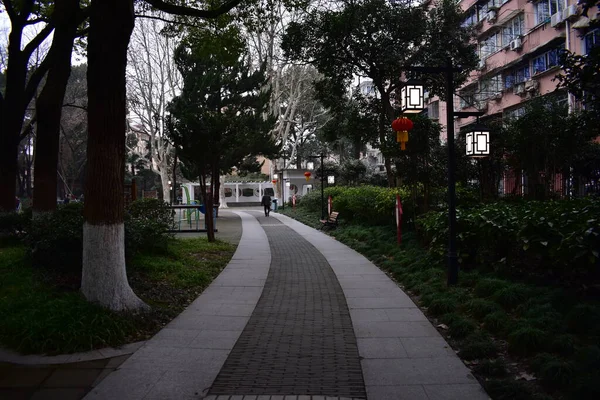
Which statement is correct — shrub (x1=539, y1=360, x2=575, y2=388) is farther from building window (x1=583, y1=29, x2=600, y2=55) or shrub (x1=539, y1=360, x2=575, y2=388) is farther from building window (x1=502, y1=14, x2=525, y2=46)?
building window (x1=502, y1=14, x2=525, y2=46)

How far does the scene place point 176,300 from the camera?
26.3 ft

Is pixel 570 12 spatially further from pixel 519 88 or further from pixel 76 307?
pixel 76 307

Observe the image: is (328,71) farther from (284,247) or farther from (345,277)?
(345,277)

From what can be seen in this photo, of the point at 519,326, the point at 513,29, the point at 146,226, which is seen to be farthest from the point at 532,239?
the point at 513,29

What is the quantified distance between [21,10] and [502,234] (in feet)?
43.4

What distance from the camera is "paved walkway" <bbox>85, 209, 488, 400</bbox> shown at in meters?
4.52

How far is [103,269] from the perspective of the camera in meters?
6.59

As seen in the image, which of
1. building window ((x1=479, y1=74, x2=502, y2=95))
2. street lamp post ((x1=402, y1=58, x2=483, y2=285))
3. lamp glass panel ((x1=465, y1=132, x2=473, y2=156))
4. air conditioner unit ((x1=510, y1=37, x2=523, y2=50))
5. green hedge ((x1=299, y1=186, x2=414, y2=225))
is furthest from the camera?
building window ((x1=479, y1=74, x2=502, y2=95))

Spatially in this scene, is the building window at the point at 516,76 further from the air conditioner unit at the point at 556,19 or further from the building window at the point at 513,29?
the air conditioner unit at the point at 556,19

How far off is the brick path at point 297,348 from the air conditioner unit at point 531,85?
66.5 ft

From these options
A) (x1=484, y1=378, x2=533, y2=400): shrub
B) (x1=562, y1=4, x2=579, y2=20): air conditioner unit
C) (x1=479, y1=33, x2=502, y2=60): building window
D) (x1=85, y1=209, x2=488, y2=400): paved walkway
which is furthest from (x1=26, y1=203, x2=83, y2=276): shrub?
(x1=479, y1=33, x2=502, y2=60): building window

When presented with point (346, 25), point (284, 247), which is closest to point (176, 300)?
point (284, 247)

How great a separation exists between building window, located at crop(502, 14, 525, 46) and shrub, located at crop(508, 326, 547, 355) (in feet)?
83.4

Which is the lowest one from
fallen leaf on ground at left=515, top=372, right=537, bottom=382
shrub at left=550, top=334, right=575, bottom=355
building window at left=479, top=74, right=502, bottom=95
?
fallen leaf on ground at left=515, top=372, right=537, bottom=382
